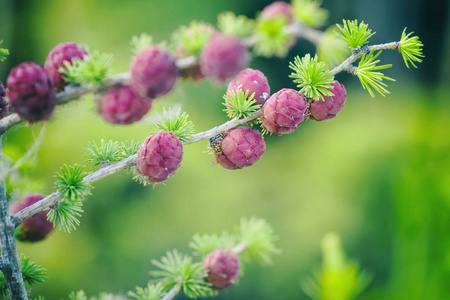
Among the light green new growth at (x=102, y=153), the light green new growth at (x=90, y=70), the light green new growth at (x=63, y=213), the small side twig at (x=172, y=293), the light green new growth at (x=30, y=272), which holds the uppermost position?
the light green new growth at (x=90, y=70)

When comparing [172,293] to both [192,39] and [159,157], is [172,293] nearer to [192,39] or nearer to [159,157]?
[159,157]

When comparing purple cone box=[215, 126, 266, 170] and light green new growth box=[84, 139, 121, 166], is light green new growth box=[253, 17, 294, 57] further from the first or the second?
light green new growth box=[84, 139, 121, 166]

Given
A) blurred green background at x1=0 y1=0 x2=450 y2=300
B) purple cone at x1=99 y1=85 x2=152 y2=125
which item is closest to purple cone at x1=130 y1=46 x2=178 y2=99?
purple cone at x1=99 y1=85 x2=152 y2=125

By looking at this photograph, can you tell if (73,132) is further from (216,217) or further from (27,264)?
(27,264)

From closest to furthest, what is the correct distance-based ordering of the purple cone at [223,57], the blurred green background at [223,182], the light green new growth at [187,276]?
the purple cone at [223,57] → the light green new growth at [187,276] → the blurred green background at [223,182]

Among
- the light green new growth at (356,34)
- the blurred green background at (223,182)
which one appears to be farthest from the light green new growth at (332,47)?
the blurred green background at (223,182)

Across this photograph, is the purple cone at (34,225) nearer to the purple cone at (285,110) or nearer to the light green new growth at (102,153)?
the light green new growth at (102,153)

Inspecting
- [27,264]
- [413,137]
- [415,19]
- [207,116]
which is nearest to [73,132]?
[207,116]
